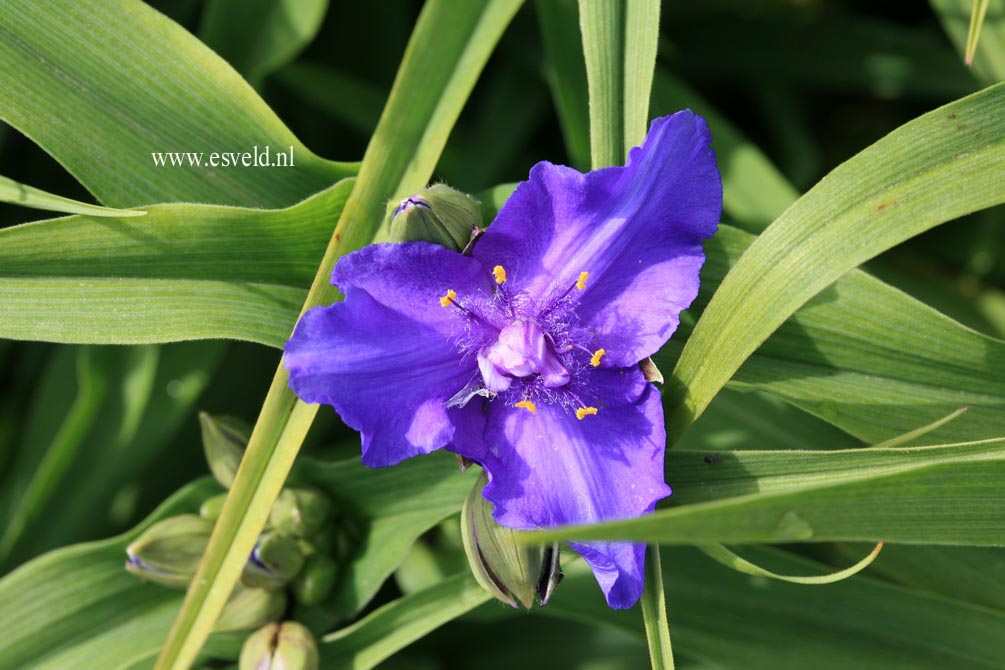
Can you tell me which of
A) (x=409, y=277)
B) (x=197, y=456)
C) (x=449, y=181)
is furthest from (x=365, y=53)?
(x=409, y=277)

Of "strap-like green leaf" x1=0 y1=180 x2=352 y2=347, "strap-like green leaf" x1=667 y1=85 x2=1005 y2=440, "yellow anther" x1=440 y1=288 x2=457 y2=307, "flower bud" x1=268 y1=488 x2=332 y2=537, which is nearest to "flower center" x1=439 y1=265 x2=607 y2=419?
"yellow anther" x1=440 y1=288 x2=457 y2=307

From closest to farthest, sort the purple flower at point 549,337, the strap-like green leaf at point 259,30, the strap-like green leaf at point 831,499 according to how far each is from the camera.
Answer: the strap-like green leaf at point 831,499, the purple flower at point 549,337, the strap-like green leaf at point 259,30

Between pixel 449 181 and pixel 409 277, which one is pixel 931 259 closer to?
pixel 449 181

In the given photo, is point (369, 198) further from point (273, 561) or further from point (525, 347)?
point (273, 561)

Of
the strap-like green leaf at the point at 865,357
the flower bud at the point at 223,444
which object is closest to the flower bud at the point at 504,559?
the strap-like green leaf at the point at 865,357

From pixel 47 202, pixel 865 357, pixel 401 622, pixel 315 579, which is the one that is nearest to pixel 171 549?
pixel 315 579

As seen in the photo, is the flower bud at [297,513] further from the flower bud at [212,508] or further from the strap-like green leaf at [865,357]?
the strap-like green leaf at [865,357]
